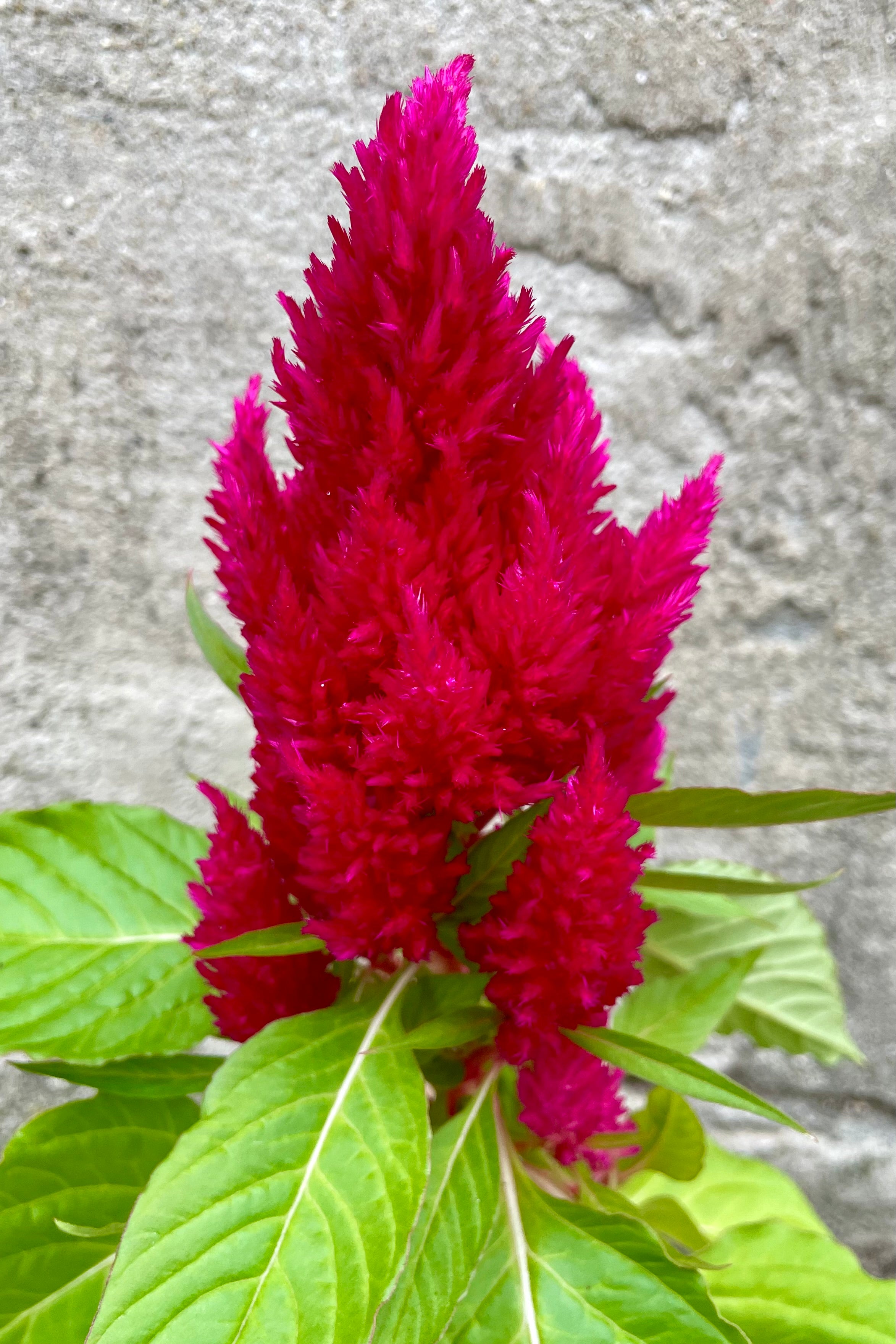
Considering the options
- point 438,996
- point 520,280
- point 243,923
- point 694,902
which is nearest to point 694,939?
point 694,902

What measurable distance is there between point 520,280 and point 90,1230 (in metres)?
0.82

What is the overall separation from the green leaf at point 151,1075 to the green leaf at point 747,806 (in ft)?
1.05

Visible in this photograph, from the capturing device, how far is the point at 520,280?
0.88 meters

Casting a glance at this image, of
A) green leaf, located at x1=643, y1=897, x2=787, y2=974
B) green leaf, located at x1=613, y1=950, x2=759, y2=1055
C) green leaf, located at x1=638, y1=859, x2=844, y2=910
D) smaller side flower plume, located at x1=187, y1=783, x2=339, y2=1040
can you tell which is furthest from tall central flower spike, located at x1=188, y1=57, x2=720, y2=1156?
green leaf, located at x1=643, y1=897, x2=787, y2=974

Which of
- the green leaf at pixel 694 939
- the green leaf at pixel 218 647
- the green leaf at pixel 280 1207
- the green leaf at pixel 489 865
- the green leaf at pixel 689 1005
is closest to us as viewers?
the green leaf at pixel 280 1207

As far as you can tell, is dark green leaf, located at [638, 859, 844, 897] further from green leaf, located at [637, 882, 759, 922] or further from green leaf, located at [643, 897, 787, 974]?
green leaf, located at [643, 897, 787, 974]

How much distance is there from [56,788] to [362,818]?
62 centimetres

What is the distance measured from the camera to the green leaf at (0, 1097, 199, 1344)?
54 centimetres

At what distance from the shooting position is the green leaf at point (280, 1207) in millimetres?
383

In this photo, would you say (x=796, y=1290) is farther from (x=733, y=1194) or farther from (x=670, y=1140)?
(x=733, y=1194)

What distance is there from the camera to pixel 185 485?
0.88 meters

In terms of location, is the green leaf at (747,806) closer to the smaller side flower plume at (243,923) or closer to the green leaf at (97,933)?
the smaller side flower plume at (243,923)

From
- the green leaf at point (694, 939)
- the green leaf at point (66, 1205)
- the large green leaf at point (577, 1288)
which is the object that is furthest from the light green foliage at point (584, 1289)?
the green leaf at point (694, 939)

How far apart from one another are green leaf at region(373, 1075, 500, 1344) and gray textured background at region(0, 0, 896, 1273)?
1.78 ft
